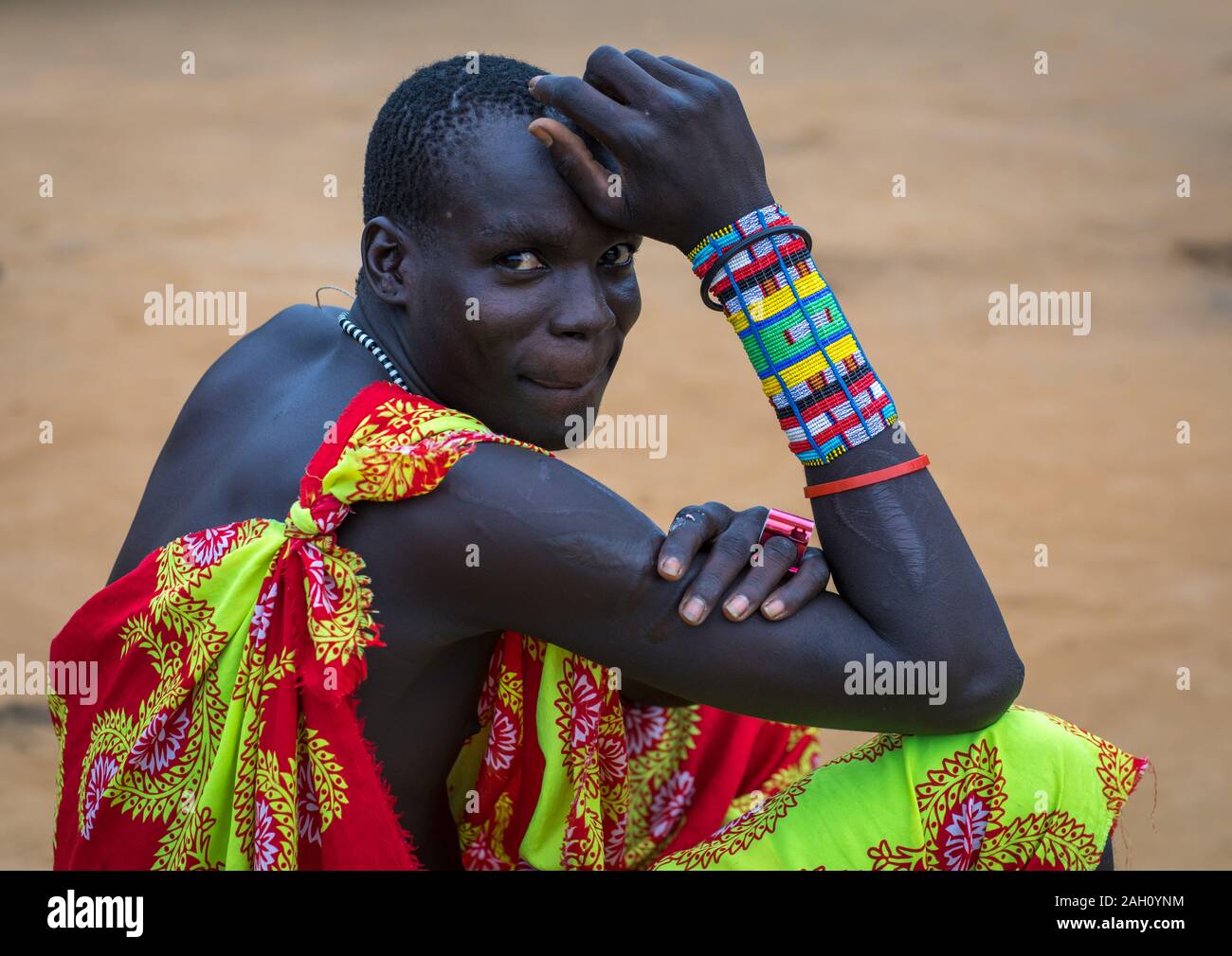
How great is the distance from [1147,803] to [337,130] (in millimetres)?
7396

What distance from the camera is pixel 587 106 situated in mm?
2367

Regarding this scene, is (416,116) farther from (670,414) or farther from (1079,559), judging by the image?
(670,414)

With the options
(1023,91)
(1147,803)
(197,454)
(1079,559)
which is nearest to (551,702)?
(197,454)

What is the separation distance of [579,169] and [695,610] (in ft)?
2.45

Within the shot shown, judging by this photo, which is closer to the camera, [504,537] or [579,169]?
[504,537]

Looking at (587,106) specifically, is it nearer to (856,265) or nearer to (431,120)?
(431,120)

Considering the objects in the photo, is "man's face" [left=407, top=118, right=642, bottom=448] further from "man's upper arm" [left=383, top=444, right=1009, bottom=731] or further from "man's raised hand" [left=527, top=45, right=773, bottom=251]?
"man's upper arm" [left=383, top=444, right=1009, bottom=731]

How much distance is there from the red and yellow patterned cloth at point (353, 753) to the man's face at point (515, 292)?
16 centimetres

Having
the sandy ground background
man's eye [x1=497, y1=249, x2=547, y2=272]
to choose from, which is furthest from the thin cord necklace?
the sandy ground background

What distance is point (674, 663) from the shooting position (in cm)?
229

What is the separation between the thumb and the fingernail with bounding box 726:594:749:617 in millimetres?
663

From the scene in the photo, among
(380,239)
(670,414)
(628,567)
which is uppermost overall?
(670,414)

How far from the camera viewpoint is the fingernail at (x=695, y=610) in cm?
223

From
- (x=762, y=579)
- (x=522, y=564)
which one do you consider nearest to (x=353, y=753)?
(x=522, y=564)
